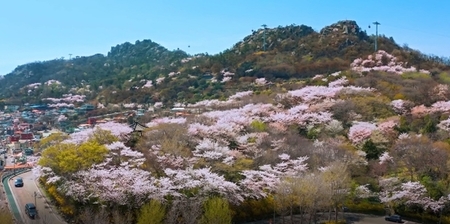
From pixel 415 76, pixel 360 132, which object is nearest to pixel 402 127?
pixel 360 132

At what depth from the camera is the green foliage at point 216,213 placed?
16891 millimetres

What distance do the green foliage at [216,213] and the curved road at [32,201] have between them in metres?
6.54

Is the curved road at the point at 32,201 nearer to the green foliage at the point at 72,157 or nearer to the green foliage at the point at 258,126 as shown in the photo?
the green foliage at the point at 72,157

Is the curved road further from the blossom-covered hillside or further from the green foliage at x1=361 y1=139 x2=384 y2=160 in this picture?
the green foliage at x1=361 y1=139 x2=384 y2=160

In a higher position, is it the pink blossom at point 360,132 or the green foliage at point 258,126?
the green foliage at point 258,126

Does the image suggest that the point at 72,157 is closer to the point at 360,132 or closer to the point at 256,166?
the point at 256,166

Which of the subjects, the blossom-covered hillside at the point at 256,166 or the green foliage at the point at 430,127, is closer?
the blossom-covered hillside at the point at 256,166

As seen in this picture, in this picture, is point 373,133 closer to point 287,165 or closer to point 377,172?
point 377,172

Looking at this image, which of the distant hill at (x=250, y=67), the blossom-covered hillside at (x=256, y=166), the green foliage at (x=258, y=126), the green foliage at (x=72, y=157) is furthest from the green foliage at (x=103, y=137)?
the distant hill at (x=250, y=67)

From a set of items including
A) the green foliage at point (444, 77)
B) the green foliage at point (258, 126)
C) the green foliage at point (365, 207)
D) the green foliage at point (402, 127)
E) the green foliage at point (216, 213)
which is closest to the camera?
the green foliage at point (216, 213)

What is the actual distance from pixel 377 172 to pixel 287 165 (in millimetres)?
4888

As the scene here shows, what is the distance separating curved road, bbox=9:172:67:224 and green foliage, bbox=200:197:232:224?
6.54 meters

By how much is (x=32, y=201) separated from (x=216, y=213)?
423 inches

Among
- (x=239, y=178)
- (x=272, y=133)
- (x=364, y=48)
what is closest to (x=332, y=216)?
(x=239, y=178)
